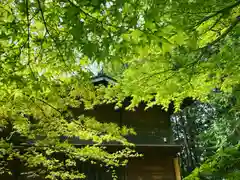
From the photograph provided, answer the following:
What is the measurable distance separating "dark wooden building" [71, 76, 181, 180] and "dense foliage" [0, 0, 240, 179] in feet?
20.2

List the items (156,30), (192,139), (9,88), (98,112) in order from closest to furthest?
(156,30) < (9,88) < (98,112) < (192,139)

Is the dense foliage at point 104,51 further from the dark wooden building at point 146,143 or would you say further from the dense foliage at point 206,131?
the dark wooden building at point 146,143

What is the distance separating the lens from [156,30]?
52.6 inches

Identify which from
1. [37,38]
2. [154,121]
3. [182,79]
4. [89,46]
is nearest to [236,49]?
[182,79]

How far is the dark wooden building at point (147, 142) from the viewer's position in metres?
9.40

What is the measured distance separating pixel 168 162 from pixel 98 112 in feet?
11.7

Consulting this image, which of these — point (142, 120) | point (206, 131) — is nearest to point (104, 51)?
point (142, 120)

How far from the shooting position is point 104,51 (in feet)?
4.57

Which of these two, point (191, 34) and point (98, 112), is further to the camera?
point (98, 112)

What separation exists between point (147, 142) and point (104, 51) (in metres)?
8.82

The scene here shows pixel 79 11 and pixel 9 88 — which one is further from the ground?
pixel 79 11

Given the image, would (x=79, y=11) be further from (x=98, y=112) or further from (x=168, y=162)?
(x=168, y=162)

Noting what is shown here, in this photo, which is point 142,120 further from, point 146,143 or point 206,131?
point 206,131

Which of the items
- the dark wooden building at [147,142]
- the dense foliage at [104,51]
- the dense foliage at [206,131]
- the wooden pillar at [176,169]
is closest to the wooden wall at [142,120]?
the dark wooden building at [147,142]
